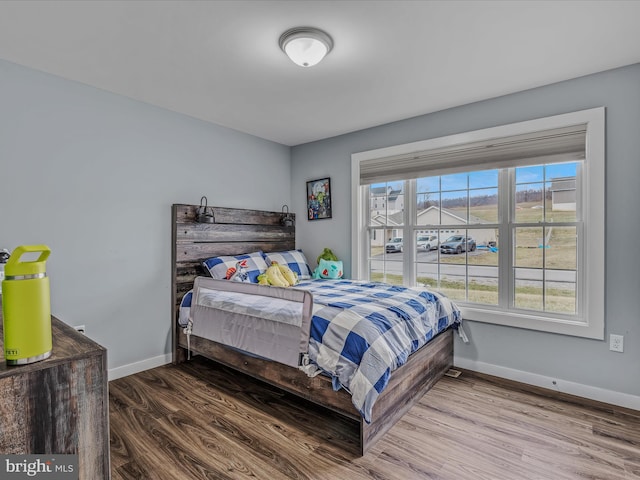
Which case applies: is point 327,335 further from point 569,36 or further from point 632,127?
point 632,127

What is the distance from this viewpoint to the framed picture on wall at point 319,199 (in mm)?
4102

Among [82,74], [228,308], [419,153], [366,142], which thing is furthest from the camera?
[366,142]

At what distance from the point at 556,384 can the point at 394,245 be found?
6.00 feet

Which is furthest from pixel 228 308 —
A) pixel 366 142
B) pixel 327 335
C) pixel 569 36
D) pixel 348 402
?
pixel 569 36

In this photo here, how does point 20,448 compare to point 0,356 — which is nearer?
point 20,448

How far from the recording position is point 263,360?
248 centimetres

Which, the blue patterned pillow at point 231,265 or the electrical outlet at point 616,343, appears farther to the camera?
the blue patterned pillow at point 231,265

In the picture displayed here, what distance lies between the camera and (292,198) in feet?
14.9

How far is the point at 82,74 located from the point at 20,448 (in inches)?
104

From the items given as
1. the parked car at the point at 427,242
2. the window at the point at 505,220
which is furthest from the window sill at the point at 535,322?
the parked car at the point at 427,242

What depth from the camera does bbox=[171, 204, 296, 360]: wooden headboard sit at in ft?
10.6

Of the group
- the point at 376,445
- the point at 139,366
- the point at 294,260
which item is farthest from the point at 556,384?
the point at 139,366

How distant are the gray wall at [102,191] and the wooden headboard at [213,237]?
0.27 feet

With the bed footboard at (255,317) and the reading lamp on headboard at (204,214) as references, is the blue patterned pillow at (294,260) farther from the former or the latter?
the bed footboard at (255,317)
